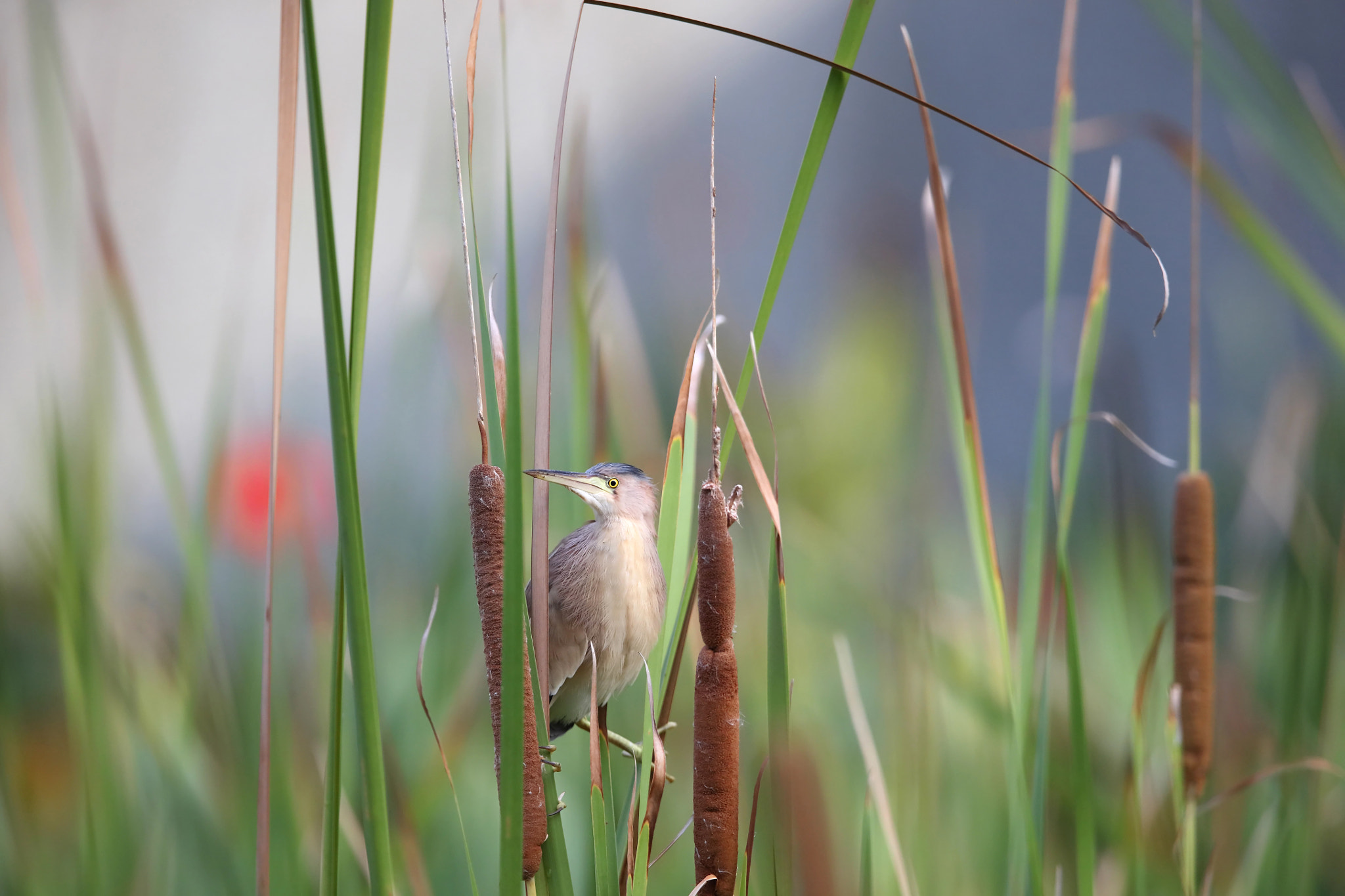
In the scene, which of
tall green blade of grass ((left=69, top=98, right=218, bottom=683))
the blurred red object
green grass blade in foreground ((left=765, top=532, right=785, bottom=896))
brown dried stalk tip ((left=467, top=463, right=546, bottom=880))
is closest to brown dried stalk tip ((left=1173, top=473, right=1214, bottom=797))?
green grass blade in foreground ((left=765, top=532, right=785, bottom=896))

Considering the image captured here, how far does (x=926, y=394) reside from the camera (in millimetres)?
965

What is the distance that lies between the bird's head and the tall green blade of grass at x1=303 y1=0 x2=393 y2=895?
16cm

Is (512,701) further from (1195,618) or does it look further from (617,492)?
(1195,618)

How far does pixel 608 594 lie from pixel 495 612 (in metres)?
0.15

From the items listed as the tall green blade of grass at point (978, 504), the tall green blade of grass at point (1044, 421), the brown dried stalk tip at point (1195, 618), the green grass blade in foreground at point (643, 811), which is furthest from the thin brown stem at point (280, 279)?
the brown dried stalk tip at point (1195, 618)

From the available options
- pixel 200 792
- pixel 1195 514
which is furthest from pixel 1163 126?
pixel 200 792

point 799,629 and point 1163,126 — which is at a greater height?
point 1163,126

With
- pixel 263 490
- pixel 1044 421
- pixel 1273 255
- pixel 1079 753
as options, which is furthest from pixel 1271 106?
pixel 263 490

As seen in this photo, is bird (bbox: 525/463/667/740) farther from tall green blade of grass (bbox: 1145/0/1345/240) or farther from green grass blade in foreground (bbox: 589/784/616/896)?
tall green blade of grass (bbox: 1145/0/1345/240)

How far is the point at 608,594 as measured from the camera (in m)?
0.42

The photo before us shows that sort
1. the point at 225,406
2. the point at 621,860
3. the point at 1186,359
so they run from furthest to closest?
the point at 1186,359
the point at 225,406
the point at 621,860

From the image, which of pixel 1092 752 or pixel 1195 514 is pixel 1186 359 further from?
pixel 1195 514

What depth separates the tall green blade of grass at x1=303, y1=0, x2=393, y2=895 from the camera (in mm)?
232

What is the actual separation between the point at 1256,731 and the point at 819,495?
1.85 ft
